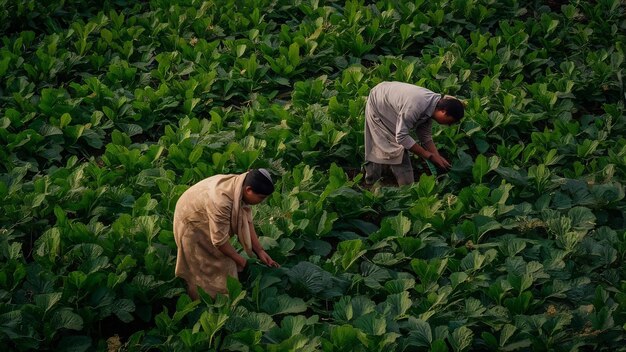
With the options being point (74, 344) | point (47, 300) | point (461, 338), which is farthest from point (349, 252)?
point (47, 300)

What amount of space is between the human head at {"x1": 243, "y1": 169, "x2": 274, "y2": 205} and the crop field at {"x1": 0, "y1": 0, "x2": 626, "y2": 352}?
72cm

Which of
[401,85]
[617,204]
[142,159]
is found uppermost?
[401,85]

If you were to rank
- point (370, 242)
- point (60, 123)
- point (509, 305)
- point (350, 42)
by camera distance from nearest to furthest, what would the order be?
point (509, 305)
point (370, 242)
point (60, 123)
point (350, 42)

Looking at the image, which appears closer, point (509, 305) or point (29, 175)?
point (509, 305)

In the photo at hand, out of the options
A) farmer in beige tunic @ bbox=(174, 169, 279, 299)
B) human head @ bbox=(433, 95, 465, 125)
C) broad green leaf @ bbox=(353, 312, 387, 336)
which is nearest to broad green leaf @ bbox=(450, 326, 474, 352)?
broad green leaf @ bbox=(353, 312, 387, 336)

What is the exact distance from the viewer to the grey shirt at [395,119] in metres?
7.25

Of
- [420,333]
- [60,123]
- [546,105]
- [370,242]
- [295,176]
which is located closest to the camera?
[420,333]

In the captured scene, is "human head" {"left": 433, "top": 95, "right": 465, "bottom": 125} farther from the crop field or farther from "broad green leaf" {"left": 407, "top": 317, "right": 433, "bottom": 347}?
"broad green leaf" {"left": 407, "top": 317, "right": 433, "bottom": 347}

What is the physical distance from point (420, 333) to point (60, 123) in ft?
14.7

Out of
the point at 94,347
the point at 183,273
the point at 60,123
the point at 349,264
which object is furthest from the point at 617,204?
the point at 60,123

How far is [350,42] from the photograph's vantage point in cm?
1027

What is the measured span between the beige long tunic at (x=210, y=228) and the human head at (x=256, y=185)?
0.05 m

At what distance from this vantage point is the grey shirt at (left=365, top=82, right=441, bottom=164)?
7246 millimetres

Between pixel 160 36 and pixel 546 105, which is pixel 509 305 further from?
pixel 160 36
